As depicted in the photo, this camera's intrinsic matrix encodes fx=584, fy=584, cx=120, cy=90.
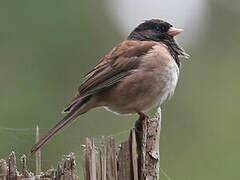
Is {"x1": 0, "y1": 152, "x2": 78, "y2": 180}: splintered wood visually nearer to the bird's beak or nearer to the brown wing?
the brown wing

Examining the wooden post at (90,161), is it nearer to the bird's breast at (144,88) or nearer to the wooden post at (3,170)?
the wooden post at (3,170)

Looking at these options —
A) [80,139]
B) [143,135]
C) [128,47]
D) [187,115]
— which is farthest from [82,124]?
[143,135]

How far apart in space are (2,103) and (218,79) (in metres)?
3.11

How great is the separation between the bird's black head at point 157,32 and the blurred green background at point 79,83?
4.05ft

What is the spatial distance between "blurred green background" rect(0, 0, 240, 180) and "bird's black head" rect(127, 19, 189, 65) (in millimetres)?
1234

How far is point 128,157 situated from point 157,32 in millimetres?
2062

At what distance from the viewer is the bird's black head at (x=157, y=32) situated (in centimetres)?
487

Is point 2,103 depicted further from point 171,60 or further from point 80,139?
point 171,60

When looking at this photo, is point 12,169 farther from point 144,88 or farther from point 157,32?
point 157,32

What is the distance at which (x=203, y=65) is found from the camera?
9.40m

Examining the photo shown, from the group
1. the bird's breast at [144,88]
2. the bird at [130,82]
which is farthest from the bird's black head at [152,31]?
the bird's breast at [144,88]

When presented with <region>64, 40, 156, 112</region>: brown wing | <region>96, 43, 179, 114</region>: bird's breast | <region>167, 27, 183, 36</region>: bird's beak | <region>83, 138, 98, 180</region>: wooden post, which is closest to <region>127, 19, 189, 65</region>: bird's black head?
<region>167, 27, 183, 36</region>: bird's beak

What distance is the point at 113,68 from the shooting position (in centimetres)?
429

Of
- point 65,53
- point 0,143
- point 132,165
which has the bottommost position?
point 132,165
